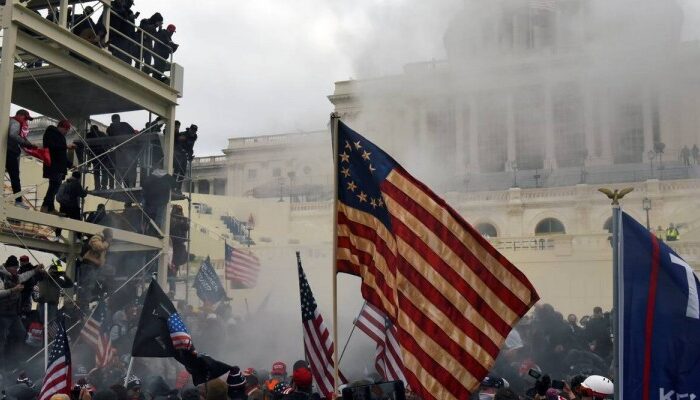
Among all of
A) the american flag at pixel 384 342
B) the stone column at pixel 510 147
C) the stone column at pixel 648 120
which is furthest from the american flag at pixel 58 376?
the stone column at pixel 510 147

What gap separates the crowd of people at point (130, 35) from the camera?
12297 mm

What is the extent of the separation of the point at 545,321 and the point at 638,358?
1024cm

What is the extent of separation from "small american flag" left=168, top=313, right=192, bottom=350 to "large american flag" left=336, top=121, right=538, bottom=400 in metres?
2.79

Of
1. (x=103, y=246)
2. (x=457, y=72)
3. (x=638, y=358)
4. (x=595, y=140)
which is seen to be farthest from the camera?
(x=595, y=140)

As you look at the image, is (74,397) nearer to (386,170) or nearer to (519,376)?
(386,170)

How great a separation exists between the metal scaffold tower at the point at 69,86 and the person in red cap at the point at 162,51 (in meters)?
0.13

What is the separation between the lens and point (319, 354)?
8.43m

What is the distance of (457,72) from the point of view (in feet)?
95.6

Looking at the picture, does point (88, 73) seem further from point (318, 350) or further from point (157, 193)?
point (318, 350)

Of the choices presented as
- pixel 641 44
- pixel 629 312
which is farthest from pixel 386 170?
pixel 641 44

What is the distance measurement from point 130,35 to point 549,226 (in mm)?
38448

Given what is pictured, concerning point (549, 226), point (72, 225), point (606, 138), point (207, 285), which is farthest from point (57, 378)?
point (606, 138)

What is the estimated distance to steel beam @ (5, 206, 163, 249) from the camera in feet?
36.0

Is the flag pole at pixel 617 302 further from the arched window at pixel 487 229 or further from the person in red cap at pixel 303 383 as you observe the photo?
the arched window at pixel 487 229
